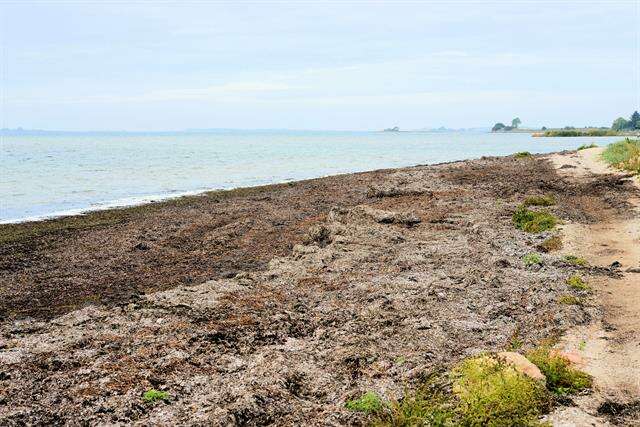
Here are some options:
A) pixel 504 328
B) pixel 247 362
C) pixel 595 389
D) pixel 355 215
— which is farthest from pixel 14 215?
pixel 595 389

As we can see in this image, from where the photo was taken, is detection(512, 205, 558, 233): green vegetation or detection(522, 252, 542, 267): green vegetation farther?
detection(512, 205, 558, 233): green vegetation

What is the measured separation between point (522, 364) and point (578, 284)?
5.48m

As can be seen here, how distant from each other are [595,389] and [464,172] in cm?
3356

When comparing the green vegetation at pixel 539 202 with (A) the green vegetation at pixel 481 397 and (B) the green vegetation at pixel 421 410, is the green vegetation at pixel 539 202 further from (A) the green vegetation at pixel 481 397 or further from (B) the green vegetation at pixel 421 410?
(B) the green vegetation at pixel 421 410

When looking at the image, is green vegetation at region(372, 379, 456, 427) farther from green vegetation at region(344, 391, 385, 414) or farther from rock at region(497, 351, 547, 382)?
rock at region(497, 351, 547, 382)

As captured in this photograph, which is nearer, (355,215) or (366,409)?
(366,409)

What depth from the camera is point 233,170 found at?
2377 inches

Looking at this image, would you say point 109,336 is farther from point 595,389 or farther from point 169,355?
point 595,389

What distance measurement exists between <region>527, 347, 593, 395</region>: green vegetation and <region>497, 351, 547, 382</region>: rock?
0.57 ft

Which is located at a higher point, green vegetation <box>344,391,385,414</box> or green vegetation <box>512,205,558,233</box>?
green vegetation <box>512,205,558,233</box>

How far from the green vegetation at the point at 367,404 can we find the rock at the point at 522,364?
6.46 ft

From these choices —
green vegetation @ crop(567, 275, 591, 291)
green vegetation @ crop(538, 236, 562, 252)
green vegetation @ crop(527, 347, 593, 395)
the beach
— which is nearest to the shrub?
green vegetation @ crop(527, 347, 593, 395)

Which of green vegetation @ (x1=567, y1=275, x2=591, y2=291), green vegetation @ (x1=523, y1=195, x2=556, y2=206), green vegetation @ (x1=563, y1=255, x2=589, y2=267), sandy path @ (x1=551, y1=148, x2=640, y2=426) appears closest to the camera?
sandy path @ (x1=551, y1=148, x2=640, y2=426)

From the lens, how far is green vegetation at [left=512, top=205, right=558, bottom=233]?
1916 centimetres
